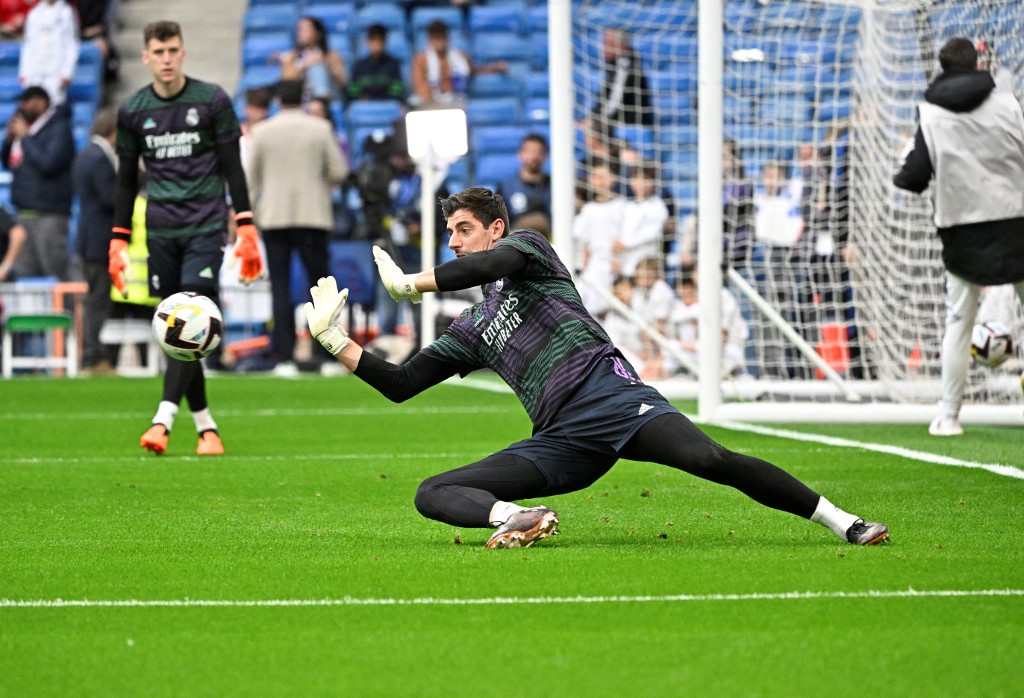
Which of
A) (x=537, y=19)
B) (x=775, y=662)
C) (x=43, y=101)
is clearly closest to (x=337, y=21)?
(x=537, y=19)

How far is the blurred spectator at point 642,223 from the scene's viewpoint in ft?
47.6

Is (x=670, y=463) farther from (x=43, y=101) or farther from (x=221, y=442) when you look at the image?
(x=43, y=101)

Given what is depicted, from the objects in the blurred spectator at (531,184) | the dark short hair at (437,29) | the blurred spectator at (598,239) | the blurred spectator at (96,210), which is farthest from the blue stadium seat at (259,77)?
the blurred spectator at (598,239)

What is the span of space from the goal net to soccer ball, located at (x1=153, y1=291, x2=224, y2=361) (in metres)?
4.36

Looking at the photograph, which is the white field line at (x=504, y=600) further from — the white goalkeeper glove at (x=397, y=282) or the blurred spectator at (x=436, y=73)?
the blurred spectator at (x=436, y=73)

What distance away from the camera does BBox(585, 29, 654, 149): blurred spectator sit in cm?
1332

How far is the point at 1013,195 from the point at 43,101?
13.5 meters

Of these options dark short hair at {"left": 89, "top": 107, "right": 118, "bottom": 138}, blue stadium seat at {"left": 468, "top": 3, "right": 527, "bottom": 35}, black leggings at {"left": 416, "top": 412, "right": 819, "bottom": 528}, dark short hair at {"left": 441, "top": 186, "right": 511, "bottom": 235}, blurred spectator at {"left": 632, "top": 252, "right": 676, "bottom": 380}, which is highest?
blue stadium seat at {"left": 468, "top": 3, "right": 527, "bottom": 35}

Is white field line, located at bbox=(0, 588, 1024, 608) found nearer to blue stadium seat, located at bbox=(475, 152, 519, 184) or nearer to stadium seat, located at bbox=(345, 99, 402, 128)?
A: blue stadium seat, located at bbox=(475, 152, 519, 184)

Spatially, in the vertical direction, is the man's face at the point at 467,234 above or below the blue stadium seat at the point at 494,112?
below

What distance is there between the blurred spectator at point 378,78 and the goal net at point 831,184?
295 inches

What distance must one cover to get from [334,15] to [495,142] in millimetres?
4014

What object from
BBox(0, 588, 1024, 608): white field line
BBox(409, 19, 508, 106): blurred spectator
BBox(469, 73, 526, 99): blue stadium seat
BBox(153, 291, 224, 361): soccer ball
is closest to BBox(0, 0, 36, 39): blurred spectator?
BBox(409, 19, 508, 106): blurred spectator

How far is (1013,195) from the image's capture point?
9.32m
